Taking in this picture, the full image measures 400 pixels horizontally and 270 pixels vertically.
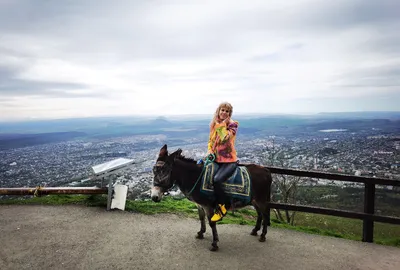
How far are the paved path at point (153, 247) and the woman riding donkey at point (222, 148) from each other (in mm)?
876

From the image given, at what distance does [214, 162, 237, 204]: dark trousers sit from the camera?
476 cm

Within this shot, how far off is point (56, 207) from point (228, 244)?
4842 millimetres

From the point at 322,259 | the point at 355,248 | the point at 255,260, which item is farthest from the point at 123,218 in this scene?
the point at 355,248

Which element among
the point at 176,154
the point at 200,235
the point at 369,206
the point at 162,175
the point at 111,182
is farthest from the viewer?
the point at 111,182

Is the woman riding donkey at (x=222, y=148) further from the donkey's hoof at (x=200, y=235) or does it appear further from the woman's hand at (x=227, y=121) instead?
the donkey's hoof at (x=200, y=235)

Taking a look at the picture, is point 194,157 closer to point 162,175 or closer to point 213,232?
point 162,175

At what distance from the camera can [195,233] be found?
18.3ft

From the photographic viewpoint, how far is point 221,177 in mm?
4750

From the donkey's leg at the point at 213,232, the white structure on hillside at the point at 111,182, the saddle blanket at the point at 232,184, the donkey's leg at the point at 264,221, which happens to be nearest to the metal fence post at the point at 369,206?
the donkey's leg at the point at 264,221

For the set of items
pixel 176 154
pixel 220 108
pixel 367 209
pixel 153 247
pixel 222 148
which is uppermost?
pixel 220 108

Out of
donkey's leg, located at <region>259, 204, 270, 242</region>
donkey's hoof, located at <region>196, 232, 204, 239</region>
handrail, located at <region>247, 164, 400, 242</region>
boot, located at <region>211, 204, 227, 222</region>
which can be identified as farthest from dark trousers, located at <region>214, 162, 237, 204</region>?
handrail, located at <region>247, 164, 400, 242</region>

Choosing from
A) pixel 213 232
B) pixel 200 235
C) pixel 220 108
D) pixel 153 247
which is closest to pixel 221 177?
Result: pixel 213 232

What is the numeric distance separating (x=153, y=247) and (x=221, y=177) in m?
1.89

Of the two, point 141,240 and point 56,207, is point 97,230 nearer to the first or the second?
point 141,240
